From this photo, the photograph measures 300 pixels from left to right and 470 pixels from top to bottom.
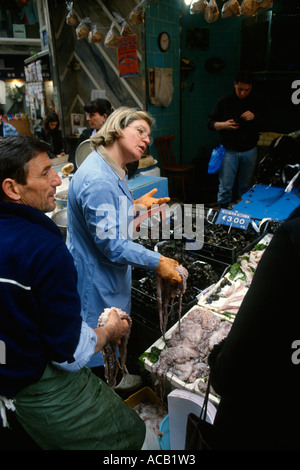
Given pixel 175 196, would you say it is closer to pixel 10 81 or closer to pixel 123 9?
pixel 123 9

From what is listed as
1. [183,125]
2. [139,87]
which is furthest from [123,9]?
[183,125]

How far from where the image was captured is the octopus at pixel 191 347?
6.98 feet

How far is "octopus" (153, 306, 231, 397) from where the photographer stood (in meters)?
2.13

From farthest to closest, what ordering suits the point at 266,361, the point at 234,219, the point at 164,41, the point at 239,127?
the point at 164,41 < the point at 239,127 < the point at 234,219 < the point at 266,361

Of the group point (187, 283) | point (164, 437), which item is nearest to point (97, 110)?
point (187, 283)

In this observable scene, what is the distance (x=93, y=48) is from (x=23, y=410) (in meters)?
7.34

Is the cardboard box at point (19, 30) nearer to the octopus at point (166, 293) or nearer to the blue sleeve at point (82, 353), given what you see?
the octopus at point (166, 293)

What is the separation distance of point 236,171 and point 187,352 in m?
4.07

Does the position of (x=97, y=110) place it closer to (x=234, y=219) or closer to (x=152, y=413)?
(x=234, y=219)

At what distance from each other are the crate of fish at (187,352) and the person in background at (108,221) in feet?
1.46

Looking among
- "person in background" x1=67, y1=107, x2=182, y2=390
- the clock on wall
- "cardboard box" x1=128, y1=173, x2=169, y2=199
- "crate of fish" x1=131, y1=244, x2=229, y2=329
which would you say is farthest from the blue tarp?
the clock on wall

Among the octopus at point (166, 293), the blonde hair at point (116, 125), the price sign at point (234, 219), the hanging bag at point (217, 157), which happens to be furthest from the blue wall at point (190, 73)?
the octopus at point (166, 293)

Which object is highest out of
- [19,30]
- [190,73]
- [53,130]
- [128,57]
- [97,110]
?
[19,30]

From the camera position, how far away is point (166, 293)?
7.93ft
